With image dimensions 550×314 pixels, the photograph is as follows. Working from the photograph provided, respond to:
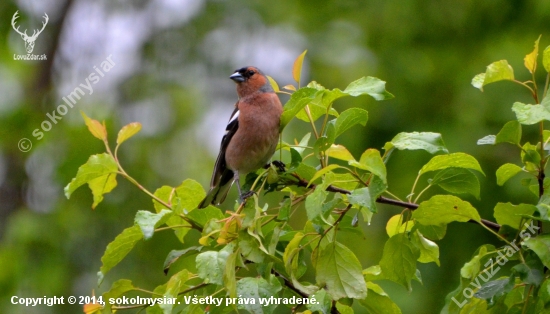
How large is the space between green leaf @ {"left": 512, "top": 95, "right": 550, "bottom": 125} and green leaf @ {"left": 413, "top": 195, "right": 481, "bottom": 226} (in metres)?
0.41

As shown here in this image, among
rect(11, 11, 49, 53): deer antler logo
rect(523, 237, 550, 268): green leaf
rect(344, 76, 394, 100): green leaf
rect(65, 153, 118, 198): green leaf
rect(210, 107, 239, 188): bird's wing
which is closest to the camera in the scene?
rect(523, 237, 550, 268): green leaf

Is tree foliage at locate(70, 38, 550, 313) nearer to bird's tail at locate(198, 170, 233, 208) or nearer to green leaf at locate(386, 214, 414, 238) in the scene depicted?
green leaf at locate(386, 214, 414, 238)

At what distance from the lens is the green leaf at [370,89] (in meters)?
2.77

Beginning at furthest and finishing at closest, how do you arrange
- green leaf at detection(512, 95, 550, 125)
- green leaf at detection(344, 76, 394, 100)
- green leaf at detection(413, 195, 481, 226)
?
green leaf at detection(344, 76, 394, 100) → green leaf at detection(413, 195, 481, 226) → green leaf at detection(512, 95, 550, 125)

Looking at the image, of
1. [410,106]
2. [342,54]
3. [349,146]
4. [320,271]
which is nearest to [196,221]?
[320,271]

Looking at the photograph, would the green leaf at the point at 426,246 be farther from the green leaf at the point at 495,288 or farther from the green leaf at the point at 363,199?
the green leaf at the point at 363,199

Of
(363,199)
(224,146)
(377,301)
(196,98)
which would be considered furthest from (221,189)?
(196,98)

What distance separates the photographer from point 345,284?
8.72 ft

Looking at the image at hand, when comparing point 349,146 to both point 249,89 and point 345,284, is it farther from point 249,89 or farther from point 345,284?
point 345,284

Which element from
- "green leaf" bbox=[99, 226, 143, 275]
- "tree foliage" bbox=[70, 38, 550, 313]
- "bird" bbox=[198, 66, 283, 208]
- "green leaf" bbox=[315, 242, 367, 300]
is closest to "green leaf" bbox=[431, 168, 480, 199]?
"tree foliage" bbox=[70, 38, 550, 313]

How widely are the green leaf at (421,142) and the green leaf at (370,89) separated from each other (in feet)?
0.70

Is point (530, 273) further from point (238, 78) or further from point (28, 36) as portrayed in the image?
point (28, 36)

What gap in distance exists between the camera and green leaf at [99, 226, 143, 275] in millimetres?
2818

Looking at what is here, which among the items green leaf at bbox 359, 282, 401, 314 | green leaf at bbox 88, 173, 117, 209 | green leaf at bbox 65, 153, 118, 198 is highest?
green leaf at bbox 65, 153, 118, 198
